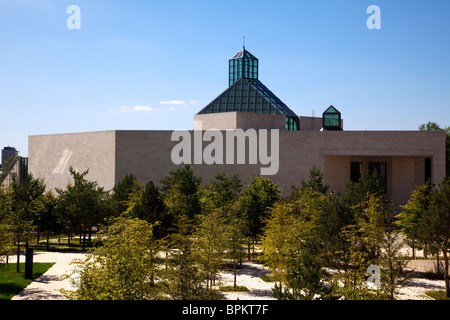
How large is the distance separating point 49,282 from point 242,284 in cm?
1085

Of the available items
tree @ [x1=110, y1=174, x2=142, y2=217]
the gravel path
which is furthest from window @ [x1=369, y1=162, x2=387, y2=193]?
tree @ [x1=110, y1=174, x2=142, y2=217]

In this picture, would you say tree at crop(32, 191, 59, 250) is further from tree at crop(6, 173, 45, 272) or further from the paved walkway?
the paved walkway

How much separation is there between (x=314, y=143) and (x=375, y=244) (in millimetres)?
33114

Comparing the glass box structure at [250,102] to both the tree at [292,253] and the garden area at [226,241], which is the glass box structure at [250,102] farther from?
the tree at [292,253]

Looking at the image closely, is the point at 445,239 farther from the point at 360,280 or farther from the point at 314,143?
the point at 314,143

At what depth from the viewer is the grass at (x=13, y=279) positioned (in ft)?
76.6

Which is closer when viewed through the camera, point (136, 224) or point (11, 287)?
point (136, 224)

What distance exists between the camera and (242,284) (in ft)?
86.0

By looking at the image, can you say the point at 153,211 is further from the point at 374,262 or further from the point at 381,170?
the point at 381,170

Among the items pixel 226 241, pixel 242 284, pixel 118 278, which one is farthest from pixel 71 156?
pixel 118 278

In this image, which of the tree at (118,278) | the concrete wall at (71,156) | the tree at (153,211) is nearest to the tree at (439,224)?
the tree at (153,211)
